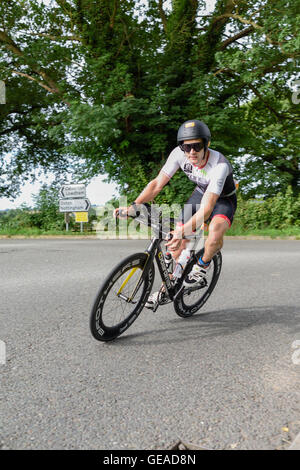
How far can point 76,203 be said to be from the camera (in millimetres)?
19547

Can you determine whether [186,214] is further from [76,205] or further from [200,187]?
[76,205]

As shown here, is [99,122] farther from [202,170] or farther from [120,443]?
[120,443]

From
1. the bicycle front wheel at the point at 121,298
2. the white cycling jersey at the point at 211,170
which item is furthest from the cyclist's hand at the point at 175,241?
the white cycling jersey at the point at 211,170

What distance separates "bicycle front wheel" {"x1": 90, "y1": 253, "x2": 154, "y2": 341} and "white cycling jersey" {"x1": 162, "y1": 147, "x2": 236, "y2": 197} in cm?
88

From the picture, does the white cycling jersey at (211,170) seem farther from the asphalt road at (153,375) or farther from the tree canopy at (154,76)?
the tree canopy at (154,76)

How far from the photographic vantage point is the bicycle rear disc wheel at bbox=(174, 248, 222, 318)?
4723 mm

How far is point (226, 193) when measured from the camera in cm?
451

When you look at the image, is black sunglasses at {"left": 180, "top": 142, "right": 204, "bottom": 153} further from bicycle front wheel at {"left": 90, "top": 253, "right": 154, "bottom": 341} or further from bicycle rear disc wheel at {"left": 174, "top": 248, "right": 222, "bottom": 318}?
bicycle rear disc wheel at {"left": 174, "top": 248, "right": 222, "bottom": 318}

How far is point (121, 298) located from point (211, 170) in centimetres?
142

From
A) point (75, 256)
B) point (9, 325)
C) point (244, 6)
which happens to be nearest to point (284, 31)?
point (244, 6)

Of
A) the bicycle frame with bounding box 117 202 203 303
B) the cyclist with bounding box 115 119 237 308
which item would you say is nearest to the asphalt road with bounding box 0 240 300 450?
the bicycle frame with bounding box 117 202 203 303

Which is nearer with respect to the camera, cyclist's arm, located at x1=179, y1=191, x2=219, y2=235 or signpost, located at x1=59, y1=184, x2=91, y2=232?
cyclist's arm, located at x1=179, y1=191, x2=219, y2=235

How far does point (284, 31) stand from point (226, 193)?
45.8 ft

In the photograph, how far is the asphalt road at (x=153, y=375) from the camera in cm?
244
